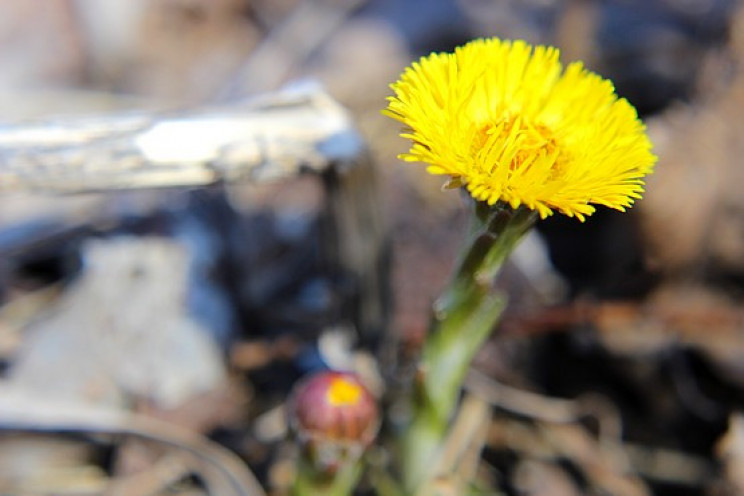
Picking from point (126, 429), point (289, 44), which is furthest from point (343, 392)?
point (289, 44)

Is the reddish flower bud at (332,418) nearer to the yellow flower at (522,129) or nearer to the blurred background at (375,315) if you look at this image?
the blurred background at (375,315)

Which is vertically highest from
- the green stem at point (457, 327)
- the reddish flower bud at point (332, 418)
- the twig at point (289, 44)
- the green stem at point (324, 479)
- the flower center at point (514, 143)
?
the twig at point (289, 44)

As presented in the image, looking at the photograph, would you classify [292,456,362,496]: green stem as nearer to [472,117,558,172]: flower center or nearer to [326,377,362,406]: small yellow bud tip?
[326,377,362,406]: small yellow bud tip

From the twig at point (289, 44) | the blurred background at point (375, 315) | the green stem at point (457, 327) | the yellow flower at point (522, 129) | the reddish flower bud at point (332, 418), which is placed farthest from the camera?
the twig at point (289, 44)

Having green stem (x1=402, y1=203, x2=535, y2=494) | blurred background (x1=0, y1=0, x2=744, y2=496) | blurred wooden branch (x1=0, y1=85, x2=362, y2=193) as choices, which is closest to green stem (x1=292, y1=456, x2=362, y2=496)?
green stem (x1=402, y1=203, x2=535, y2=494)

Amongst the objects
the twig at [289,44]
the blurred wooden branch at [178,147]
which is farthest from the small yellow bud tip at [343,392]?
the twig at [289,44]

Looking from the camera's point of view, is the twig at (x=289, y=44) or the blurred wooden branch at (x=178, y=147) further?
the twig at (x=289, y=44)

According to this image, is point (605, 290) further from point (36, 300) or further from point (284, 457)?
point (36, 300)
